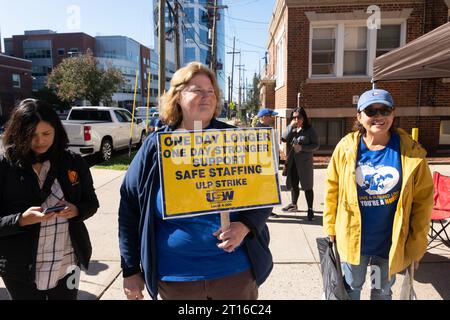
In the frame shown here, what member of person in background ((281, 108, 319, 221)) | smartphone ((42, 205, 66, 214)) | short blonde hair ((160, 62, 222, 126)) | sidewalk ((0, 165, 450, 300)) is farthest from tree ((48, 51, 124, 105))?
short blonde hair ((160, 62, 222, 126))

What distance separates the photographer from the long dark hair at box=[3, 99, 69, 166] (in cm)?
209

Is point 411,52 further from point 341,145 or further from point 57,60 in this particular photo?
point 57,60

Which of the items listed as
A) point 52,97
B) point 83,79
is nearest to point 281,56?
point 83,79

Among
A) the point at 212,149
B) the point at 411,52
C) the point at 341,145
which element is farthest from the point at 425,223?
the point at 411,52

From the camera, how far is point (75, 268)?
2289mm

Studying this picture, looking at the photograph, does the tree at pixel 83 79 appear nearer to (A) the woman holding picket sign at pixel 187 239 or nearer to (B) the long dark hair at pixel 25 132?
(B) the long dark hair at pixel 25 132

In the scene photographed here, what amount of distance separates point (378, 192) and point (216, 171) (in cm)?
121

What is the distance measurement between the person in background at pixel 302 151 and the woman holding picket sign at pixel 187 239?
12.0 ft

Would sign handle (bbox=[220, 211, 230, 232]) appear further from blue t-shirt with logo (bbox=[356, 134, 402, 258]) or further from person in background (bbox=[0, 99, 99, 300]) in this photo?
blue t-shirt with logo (bbox=[356, 134, 402, 258])

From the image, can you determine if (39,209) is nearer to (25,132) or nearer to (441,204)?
(25,132)

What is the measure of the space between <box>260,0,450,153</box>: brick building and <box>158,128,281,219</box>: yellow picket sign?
10215 mm

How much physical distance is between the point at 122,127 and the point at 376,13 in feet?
31.4

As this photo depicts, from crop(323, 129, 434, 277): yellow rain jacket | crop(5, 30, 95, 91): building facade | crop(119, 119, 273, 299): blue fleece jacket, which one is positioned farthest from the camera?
crop(5, 30, 95, 91): building facade
